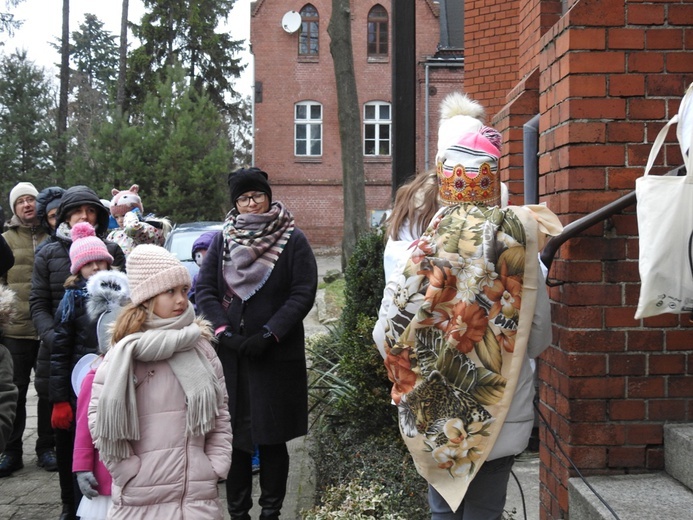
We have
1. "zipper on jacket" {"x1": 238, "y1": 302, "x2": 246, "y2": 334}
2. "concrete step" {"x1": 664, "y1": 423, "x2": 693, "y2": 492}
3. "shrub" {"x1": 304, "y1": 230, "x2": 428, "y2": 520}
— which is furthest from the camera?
"zipper on jacket" {"x1": 238, "y1": 302, "x2": 246, "y2": 334}

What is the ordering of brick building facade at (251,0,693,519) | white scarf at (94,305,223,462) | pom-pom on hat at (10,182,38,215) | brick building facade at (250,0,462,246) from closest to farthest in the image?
white scarf at (94,305,223,462) < brick building facade at (251,0,693,519) < pom-pom on hat at (10,182,38,215) < brick building facade at (250,0,462,246)

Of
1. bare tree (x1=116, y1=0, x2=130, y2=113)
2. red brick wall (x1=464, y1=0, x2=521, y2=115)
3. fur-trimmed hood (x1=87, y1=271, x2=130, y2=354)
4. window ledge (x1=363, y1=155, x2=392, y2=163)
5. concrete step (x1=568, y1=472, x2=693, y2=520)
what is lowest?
concrete step (x1=568, y1=472, x2=693, y2=520)

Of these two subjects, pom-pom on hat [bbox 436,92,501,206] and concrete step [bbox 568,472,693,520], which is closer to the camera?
pom-pom on hat [bbox 436,92,501,206]

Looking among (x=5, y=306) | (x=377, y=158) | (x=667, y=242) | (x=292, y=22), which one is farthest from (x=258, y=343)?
(x=292, y=22)

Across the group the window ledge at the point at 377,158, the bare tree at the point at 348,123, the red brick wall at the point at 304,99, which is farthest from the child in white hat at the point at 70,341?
the window ledge at the point at 377,158

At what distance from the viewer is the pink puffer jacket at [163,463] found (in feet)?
10.8

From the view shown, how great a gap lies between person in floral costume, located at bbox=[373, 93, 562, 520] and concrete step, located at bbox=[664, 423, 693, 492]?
75 centimetres

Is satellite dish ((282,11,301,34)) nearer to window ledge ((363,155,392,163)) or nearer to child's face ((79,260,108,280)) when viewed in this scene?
window ledge ((363,155,392,163))

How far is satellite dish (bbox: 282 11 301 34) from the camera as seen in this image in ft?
111

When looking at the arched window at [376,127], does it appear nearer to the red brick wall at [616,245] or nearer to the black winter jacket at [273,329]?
the black winter jacket at [273,329]

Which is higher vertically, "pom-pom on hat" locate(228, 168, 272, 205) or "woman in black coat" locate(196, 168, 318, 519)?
"pom-pom on hat" locate(228, 168, 272, 205)

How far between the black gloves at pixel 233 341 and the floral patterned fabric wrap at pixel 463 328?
172cm

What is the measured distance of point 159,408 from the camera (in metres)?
3.39

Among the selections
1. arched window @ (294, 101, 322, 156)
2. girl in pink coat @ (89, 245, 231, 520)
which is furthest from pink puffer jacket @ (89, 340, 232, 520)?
arched window @ (294, 101, 322, 156)
